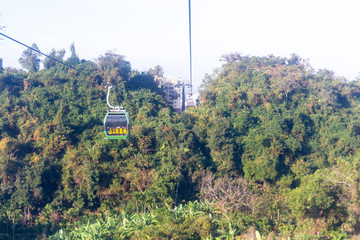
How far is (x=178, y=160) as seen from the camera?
16.4m

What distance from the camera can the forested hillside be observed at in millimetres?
9102

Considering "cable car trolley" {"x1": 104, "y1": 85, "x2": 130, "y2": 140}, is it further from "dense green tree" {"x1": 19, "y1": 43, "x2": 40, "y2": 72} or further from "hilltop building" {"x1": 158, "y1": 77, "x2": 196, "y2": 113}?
"dense green tree" {"x1": 19, "y1": 43, "x2": 40, "y2": 72}

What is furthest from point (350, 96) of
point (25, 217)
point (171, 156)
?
point (25, 217)

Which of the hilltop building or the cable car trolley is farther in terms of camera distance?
the hilltop building

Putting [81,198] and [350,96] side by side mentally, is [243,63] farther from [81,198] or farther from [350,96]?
[81,198]

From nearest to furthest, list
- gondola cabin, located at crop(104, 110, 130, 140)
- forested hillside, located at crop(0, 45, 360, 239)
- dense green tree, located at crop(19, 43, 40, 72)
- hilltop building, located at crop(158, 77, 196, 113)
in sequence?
1. forested hillside, located at crop(0, 45, 360, 239)
2. gondola cabin, located at crop(104, 110, 130, 140)
3. hilltop building, located at crop(158, 77, 196, 113)
4. dense green tree, located at crop(19, 43, 40, 72)

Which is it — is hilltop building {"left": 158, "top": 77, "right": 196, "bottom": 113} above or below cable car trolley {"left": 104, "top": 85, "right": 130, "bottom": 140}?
above

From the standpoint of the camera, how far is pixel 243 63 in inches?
1282

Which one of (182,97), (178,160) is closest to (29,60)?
(182,97)

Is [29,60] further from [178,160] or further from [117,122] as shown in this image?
[117,122]

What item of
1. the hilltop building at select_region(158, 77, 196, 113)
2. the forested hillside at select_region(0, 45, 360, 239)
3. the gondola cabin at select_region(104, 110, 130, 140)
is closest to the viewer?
the forested hillside at select_region(0, 45, 360, 239)

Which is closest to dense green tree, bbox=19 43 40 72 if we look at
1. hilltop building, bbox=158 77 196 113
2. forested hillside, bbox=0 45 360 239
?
forested hillside, bbox=0 45 360 239

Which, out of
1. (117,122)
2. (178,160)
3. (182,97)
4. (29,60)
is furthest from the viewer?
(29,60)

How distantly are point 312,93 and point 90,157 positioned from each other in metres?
21.8
